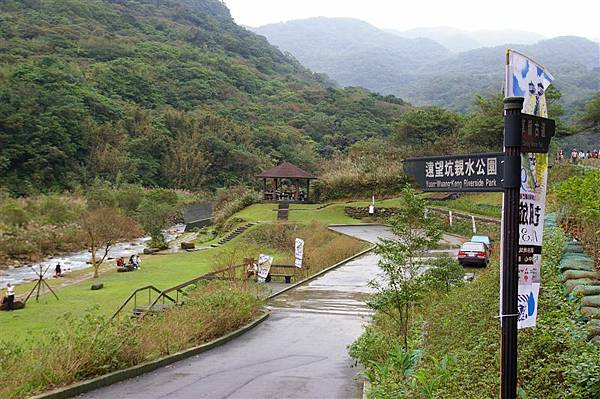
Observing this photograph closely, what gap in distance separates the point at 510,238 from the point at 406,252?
5.95 m

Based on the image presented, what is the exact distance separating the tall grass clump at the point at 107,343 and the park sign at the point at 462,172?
632 centimetres

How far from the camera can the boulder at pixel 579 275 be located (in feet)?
27.0

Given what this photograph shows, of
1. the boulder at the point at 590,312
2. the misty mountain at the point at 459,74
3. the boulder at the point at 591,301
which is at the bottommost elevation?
the boulder at the point at 590,312

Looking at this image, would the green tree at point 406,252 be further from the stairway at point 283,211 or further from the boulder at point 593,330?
the stairway at point 283,211

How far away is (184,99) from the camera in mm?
76500

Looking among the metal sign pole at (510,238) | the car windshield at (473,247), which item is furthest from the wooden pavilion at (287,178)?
the metal sign pole at (510,238)

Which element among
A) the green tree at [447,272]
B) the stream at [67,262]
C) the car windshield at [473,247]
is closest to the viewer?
the green tree at [447,272]

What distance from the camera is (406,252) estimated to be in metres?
9.58

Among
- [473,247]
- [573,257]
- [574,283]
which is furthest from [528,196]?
[473,247]

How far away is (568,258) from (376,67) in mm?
181466

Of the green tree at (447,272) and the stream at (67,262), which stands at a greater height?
the green tree at (447,272)

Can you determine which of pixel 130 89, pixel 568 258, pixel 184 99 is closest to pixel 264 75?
pixel 184 99

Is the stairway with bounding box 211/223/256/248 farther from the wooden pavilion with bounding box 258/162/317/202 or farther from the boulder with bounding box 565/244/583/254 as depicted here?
the boulder with bounding box 565/244/583/254

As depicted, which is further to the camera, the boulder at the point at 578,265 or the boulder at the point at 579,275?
the boulder at the point at 578,265
